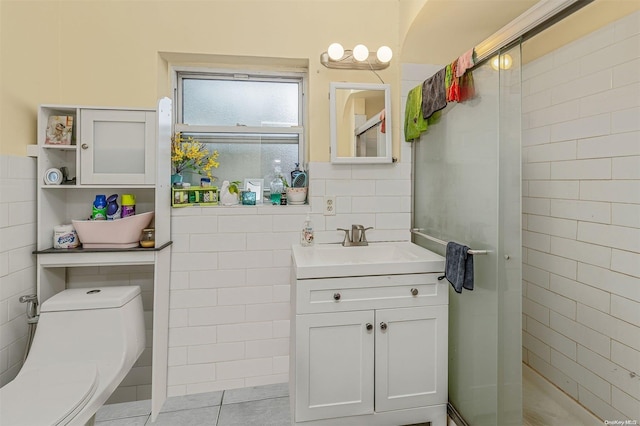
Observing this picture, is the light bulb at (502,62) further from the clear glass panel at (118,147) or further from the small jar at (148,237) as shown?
the small jar at (148,237)

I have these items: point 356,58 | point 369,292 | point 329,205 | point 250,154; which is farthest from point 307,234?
point 356,58

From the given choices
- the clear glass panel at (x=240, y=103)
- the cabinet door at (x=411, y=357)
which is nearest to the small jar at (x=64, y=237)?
the clear glass panel at (x=240, y=103)

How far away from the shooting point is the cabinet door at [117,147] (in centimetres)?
167

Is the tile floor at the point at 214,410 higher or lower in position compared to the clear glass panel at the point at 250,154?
lower

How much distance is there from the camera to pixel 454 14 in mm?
1645

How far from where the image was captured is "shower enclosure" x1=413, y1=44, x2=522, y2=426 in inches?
49.1

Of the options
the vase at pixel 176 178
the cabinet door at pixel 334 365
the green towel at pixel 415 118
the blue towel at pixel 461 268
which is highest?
the green towel at pixel 415 118

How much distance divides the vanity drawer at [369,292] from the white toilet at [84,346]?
2.98ft

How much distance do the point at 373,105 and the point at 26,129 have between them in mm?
1911

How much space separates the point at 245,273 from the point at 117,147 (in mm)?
1012

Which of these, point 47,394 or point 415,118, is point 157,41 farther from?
point 47,394

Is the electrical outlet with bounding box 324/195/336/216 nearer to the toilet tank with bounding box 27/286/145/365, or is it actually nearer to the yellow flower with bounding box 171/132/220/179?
the yellow flower with bounding box 171/132/220/179

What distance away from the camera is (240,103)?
2.17 m

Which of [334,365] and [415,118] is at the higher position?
[415,118]
